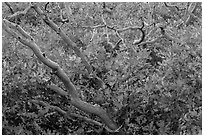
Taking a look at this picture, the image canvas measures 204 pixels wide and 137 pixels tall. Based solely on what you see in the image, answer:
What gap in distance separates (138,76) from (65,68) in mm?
633

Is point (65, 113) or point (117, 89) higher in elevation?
point (117, 89)

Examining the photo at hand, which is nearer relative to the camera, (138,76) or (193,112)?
(193,112)

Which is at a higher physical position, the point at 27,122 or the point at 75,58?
the point at 75,58

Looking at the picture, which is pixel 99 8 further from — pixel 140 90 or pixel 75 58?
pixel 140 90

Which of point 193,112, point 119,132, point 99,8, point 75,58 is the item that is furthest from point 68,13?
point 193,112

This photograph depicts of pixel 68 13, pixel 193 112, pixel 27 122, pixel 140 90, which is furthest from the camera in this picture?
pixel 68 13

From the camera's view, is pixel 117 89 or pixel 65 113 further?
pixel 65 113

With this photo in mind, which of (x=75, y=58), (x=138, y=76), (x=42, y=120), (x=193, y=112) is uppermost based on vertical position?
(x=75, y=58)

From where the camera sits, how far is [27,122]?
130 inches

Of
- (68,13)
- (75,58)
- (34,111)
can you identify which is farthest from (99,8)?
(34,111)

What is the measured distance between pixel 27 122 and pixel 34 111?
113 millimetres

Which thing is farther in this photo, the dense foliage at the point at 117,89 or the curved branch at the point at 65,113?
the curved branch at the point at 65,113

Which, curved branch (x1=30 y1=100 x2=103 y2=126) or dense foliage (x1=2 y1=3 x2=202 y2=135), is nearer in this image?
dense foliage (x1=2 y1=3 x2=202 y2=135)

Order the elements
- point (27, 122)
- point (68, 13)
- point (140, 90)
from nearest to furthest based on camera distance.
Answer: point (140, 90)
point (27, 122)
point (68, 13)
